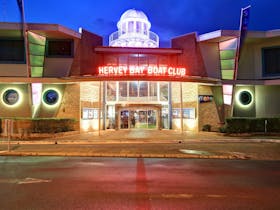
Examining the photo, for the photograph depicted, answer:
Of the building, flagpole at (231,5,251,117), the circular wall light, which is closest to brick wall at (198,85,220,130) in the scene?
the building

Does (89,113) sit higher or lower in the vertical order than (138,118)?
higher

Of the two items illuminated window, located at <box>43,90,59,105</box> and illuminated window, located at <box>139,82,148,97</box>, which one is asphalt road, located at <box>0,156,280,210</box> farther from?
illuminated window, located at <box>139,82,148,97</box>

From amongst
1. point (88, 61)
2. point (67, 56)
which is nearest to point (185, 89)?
point (88, 61)

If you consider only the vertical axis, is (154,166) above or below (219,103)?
below

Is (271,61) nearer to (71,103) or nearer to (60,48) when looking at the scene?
(71,103)

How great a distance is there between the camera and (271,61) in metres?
27.1

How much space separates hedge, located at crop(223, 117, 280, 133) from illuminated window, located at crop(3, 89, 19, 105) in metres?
18.8

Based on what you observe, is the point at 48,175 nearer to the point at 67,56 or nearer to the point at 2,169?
the point at 2,169

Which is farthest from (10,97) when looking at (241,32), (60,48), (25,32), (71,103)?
(241,32)

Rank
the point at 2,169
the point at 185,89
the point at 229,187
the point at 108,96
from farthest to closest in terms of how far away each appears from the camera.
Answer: the point at 108,96
the point at 185,89
the point at 2,169
the point at 229,187

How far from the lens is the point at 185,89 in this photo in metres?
27.6

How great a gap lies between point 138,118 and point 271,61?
15.4 meters

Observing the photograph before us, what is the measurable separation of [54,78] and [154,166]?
16.1 meters

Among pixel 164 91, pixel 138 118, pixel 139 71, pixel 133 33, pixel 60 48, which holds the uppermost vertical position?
pixel 133 33
